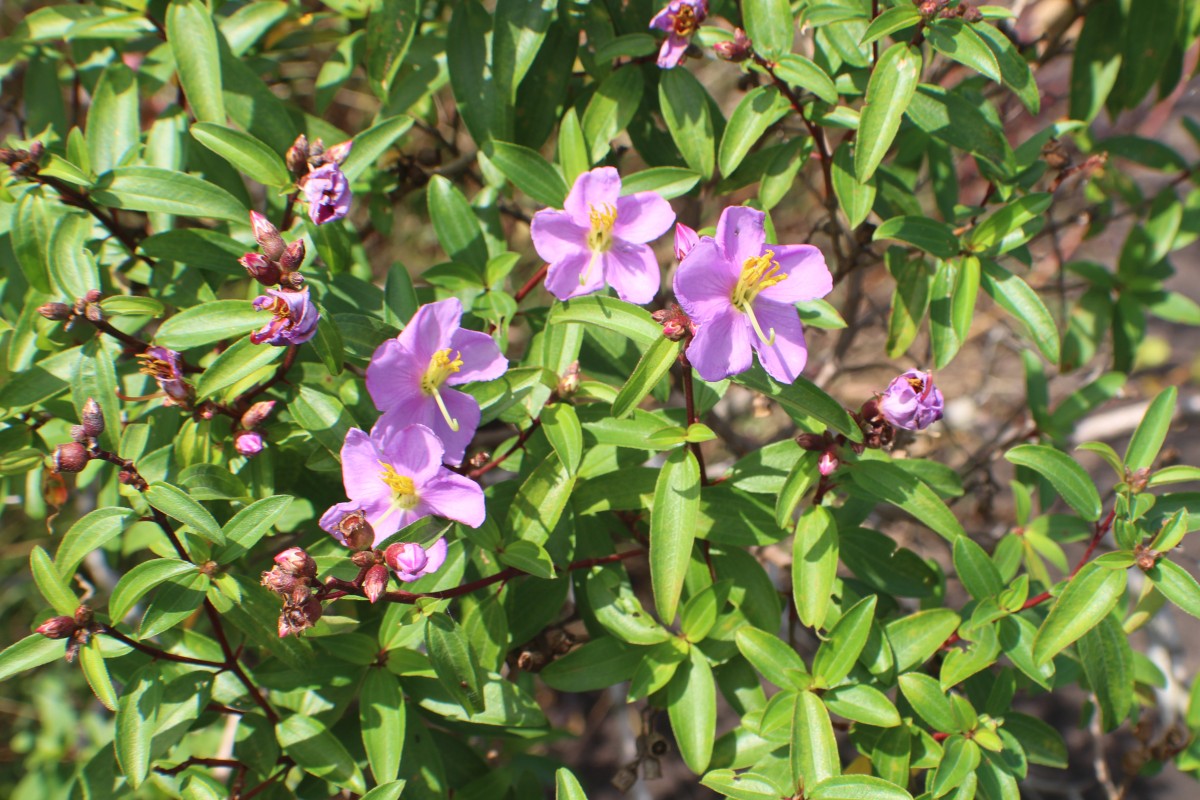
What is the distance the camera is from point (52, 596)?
134 centimetres

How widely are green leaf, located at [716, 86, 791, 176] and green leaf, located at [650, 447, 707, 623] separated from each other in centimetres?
55

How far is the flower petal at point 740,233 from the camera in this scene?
1316mm

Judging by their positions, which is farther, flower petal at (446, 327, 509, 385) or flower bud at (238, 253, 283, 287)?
flower petal at (446, 327, 509, 385)

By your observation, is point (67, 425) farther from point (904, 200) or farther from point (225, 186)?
point (904, 200)

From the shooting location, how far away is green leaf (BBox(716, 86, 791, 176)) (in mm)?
1602

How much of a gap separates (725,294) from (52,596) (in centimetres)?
107

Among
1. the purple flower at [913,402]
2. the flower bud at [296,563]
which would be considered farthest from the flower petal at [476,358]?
the purple flower at [913,402]

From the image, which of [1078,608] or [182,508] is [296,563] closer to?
[182,508]

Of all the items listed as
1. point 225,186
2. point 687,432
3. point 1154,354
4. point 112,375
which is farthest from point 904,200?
point 1154,354

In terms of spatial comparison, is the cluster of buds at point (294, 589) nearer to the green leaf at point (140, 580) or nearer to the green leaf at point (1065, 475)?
the green leaf at point (140, 580)

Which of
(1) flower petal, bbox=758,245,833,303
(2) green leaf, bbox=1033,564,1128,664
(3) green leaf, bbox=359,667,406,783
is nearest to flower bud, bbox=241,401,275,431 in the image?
(3) green leaf, bbox=359,667,406,783

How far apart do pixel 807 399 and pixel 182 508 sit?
0.90 meters

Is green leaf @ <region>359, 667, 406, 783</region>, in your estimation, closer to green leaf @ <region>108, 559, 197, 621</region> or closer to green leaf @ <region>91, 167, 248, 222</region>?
green leaf @ <region>108, 559, 197, 621</region>

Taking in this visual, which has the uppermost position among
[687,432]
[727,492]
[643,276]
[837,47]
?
[837,47]
